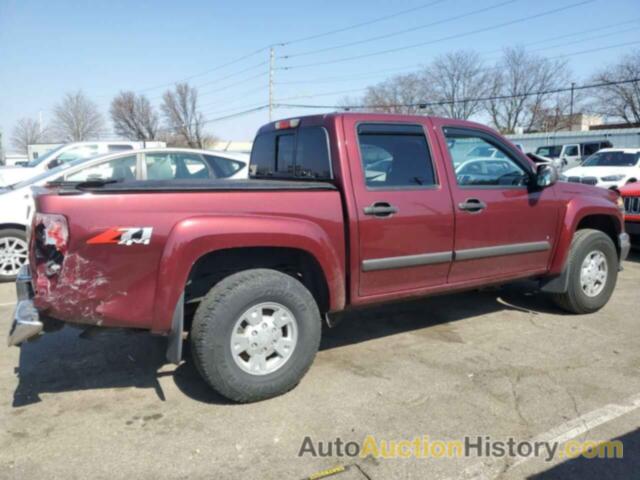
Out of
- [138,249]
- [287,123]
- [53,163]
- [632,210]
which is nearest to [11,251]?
[53,163]

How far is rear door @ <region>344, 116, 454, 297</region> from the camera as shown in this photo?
3678 millimetres

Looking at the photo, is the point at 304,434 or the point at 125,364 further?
the point at 125,364

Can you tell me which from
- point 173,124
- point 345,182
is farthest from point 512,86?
point 345,182

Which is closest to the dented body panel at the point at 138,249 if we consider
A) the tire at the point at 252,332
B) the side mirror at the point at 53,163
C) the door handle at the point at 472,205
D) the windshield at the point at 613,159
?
the tire at the point at 252,332

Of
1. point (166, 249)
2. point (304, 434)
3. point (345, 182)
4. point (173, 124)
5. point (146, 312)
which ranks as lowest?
point (304, 434)

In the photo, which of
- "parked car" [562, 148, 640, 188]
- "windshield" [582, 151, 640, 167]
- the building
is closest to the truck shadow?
"parked car" [562, 148, 640, 188]

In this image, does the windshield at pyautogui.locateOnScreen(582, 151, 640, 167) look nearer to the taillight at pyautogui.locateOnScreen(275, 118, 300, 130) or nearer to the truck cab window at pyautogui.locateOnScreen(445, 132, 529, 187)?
the truck cab window at pyautogui.locateOnScreen(445, 132, 529, 187)

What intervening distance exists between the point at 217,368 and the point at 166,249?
2.63 ft

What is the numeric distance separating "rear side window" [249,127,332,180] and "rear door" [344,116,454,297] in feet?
0.78

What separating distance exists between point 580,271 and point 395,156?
7.94 feet

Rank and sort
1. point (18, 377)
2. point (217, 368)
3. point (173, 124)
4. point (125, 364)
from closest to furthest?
point (217, 368), point (18, 377), point (125, 364), point (173, 124)

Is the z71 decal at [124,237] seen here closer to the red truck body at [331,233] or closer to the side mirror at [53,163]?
the red truck body at [331,233]

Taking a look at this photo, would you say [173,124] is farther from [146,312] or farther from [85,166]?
[146,312]

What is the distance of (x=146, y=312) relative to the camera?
9.95 ft
